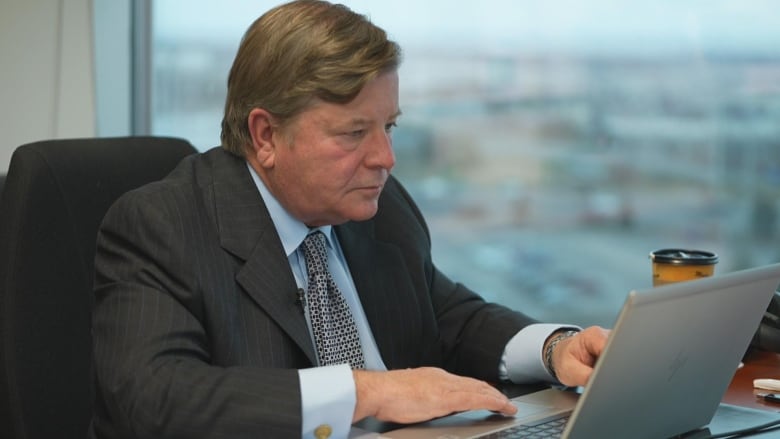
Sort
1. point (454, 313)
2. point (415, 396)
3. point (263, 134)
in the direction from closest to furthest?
point (415, 396) → point (263, 134) → point (454, 313)

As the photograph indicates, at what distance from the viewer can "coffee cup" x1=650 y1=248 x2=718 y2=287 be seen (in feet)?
5.82

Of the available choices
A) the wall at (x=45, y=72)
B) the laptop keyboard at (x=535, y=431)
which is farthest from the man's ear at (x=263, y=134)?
the wall at (x=45, y=72)

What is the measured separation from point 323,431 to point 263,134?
1.82 ft

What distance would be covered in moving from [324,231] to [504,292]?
1.32m

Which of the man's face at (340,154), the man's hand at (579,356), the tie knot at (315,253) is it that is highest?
the man's face at (340,154)

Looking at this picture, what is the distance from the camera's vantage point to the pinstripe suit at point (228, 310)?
1397mm

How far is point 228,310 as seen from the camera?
1623mm

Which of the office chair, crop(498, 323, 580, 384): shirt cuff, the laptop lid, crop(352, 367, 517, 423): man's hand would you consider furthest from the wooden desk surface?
the office chair

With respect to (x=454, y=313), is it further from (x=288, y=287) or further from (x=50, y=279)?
(x=50, y=279)

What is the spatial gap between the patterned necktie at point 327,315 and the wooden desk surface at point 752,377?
0.57 meters

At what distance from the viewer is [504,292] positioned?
310 centimetres

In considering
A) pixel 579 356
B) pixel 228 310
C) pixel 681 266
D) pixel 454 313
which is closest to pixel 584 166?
pixel 454 313

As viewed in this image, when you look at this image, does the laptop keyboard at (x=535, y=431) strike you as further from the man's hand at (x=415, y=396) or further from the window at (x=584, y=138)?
the window at (x=584, y=138)

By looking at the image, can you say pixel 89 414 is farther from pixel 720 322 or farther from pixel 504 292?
pixel 504 292
